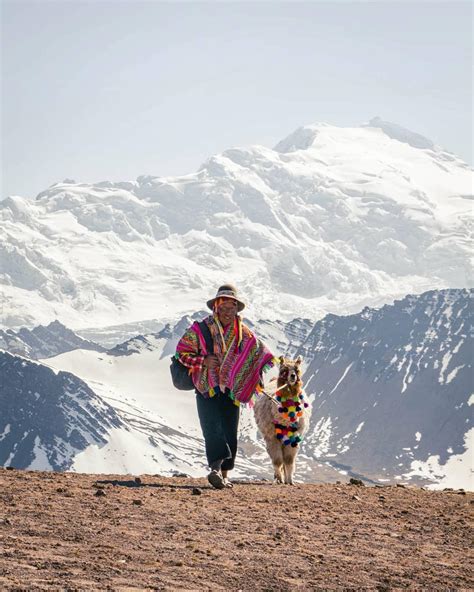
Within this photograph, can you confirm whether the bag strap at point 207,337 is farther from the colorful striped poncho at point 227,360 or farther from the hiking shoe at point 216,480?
the hiking shoe at point 216,480

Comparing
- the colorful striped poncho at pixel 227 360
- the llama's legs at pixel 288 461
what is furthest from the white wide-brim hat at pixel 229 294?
the llama's legs at pixel 288 461

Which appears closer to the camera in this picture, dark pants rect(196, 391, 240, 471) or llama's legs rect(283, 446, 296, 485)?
dark pants rect(196, 391, 240, 471)

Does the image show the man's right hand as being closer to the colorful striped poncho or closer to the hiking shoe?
the colorful striped poncho

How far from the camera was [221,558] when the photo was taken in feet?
42.0

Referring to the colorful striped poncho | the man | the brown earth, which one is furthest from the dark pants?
the brown earth

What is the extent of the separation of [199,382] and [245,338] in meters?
1.31

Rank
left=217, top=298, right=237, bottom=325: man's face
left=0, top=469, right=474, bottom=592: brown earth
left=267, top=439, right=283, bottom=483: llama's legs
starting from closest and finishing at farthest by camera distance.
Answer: left=0, top=469, right=474, bottom=592: brown earth < left=217, top=298, right=237, bottom=325: man's face < left=267, top=439, right=283, bottom=483: llama's legs

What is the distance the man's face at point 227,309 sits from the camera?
2105 cm

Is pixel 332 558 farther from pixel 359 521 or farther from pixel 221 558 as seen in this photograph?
pixel 359 521

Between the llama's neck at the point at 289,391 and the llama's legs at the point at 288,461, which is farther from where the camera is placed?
the llama's legs at the point at 288,461

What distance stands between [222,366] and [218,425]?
1.16 m

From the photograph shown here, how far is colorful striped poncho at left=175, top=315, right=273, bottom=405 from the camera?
21.1 meters

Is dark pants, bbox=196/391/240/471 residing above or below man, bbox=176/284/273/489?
below

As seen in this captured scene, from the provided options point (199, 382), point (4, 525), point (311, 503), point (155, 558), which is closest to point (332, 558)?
point (155, 558)
